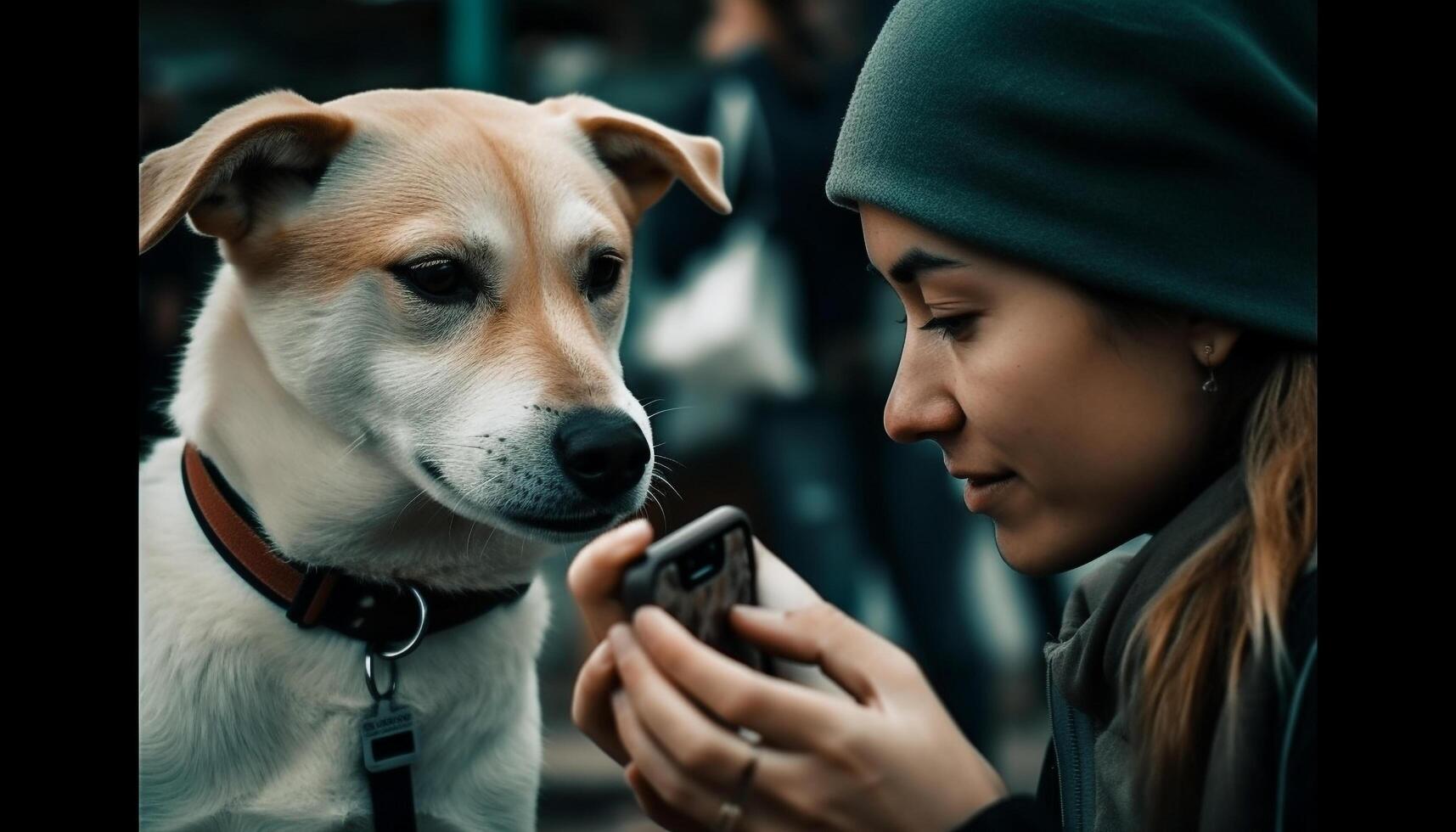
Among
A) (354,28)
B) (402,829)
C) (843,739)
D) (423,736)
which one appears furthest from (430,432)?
(354,28)

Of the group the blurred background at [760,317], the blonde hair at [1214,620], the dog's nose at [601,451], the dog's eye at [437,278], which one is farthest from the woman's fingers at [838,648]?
the blurred background at [760,317]

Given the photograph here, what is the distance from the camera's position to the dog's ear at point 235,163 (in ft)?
5.32

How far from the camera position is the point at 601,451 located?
1775 mm

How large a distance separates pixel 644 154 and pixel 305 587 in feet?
3.04

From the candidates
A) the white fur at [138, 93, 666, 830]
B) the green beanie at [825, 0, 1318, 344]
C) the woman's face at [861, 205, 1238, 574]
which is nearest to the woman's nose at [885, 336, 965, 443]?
the woman's face at [861, 205, 1238, 574]

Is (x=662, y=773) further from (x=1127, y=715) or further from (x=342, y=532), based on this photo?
(x=342, y=532)

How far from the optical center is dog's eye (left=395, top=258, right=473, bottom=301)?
185 centimetres

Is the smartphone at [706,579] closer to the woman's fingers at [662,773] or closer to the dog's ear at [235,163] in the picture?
the woman's fingers at [662,773]

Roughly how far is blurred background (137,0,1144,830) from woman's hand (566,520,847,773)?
1685mm

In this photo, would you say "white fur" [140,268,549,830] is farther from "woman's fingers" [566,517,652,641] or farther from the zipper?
the zipper

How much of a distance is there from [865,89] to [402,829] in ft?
3.70

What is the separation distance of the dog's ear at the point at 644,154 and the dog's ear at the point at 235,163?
45 centimetres

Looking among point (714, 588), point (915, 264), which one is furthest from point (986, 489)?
point (714, 588)

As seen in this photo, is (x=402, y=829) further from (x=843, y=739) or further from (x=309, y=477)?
(x=843, y=739)
